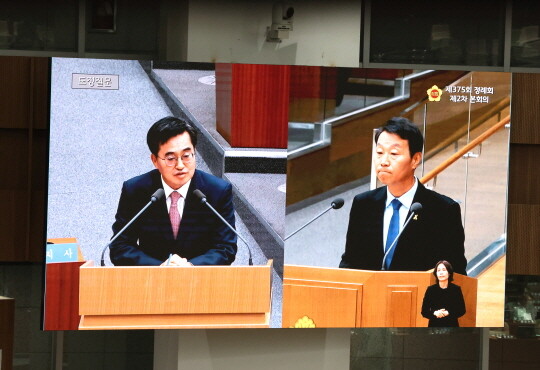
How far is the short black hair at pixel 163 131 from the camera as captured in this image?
20.7 feet

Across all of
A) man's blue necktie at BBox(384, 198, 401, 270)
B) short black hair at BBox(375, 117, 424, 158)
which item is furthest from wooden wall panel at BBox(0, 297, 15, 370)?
short black hair at BBox(375, 117, 424, 158)

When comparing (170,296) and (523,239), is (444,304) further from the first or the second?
(170,296)

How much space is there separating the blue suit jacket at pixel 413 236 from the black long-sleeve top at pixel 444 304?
5.4 inches

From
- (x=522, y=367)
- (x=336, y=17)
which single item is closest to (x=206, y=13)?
(x=336, y=17)

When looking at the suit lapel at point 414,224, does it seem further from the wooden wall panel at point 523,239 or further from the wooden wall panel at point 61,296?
the wooden wall panel at point 61,296

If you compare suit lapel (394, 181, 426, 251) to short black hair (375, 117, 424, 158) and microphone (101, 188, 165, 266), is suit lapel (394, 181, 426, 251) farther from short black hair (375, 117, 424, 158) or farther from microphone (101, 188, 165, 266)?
microphone (101, 188, 165, 266)

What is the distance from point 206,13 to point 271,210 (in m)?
1.55

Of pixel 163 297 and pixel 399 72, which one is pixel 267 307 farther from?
pixel 399 72

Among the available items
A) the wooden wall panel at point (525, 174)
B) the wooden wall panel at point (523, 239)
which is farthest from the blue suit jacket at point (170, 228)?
the wooden wall panel at point (525, 174)

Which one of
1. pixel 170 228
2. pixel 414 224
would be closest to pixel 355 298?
pixel 414 224

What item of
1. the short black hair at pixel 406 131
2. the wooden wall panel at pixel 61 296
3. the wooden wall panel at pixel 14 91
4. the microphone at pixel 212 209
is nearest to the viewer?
the wooden wall panel at pixel 61 296

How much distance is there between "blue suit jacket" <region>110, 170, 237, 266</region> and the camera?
6.31 meters

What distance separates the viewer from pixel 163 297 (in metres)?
6.31

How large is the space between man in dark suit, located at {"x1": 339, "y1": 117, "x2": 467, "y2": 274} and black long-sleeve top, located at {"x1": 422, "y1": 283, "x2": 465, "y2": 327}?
14 centimetres
